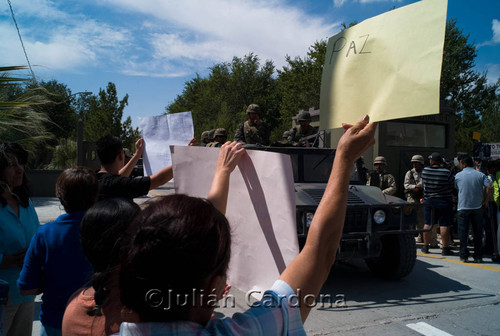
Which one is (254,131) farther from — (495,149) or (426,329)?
(495,149)

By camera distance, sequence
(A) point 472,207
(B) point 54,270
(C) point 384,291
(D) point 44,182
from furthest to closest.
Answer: (D) point 44,182 < (A) point 472,207 < (C) point 384,291 < (B) point 54,270

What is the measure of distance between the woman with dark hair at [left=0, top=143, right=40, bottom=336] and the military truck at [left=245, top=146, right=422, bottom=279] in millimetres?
2680

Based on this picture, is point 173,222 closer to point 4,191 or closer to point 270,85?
point 4,191

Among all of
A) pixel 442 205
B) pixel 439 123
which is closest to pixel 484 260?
pixel 442 205

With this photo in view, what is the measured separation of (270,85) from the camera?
35.4 metres

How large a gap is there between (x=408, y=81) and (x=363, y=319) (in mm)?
3318

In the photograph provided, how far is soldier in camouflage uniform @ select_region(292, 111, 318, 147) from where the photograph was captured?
20.8 ft

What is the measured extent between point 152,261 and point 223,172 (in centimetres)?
66

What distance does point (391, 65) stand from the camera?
4.21ft

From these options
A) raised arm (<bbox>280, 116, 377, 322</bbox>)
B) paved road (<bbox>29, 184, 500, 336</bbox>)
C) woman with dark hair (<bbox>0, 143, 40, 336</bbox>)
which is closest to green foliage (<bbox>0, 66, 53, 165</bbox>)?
woman with dark hair (<bbox>0, 143, 40, 336</bbox>)

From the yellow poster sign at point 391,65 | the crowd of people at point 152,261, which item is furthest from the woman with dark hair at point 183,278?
the yellow poster sign at point 391,65

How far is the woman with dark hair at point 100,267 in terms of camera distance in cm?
126

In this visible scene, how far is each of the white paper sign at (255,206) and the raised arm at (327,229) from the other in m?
0.09

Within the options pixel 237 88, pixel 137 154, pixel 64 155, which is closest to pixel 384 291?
pixel 137 154
